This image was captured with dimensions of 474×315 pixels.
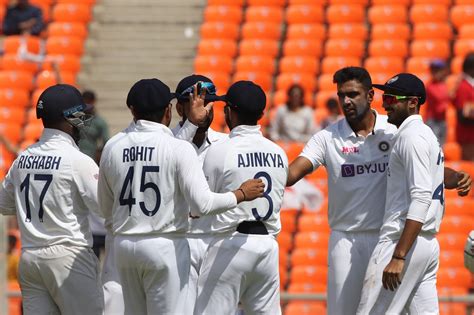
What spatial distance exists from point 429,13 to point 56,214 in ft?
33.5

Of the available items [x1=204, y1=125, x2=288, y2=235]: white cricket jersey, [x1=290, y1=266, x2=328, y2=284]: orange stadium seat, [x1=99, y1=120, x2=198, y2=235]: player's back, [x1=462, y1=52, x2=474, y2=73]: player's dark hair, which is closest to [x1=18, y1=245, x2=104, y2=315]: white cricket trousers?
[x1=99, y1=120, x2=198, y2=235]: player's back

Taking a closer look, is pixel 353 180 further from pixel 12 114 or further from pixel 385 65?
pixel 12 114

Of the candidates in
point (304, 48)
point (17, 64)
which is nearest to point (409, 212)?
point (304, 48)

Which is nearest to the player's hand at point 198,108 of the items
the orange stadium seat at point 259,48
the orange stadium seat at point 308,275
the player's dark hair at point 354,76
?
the player's dark hair at point 354,76

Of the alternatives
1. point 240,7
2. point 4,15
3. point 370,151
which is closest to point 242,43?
point 240,7

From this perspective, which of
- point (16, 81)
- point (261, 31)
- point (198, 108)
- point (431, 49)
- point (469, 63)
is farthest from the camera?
point (261, 31)

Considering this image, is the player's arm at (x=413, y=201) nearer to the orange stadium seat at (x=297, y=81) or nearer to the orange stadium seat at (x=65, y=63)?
the orange stadium seat at (x=297, y=81)

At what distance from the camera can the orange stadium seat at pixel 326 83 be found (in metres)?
17.9

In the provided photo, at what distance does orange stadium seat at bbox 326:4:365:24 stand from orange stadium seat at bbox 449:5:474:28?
4.53 feet

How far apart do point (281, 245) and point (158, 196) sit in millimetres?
6814

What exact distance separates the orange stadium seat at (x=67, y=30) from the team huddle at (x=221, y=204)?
10.3 meters

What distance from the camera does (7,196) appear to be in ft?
32.4

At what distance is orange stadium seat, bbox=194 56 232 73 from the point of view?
1902 centimetres

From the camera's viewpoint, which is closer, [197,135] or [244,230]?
[244,230]
